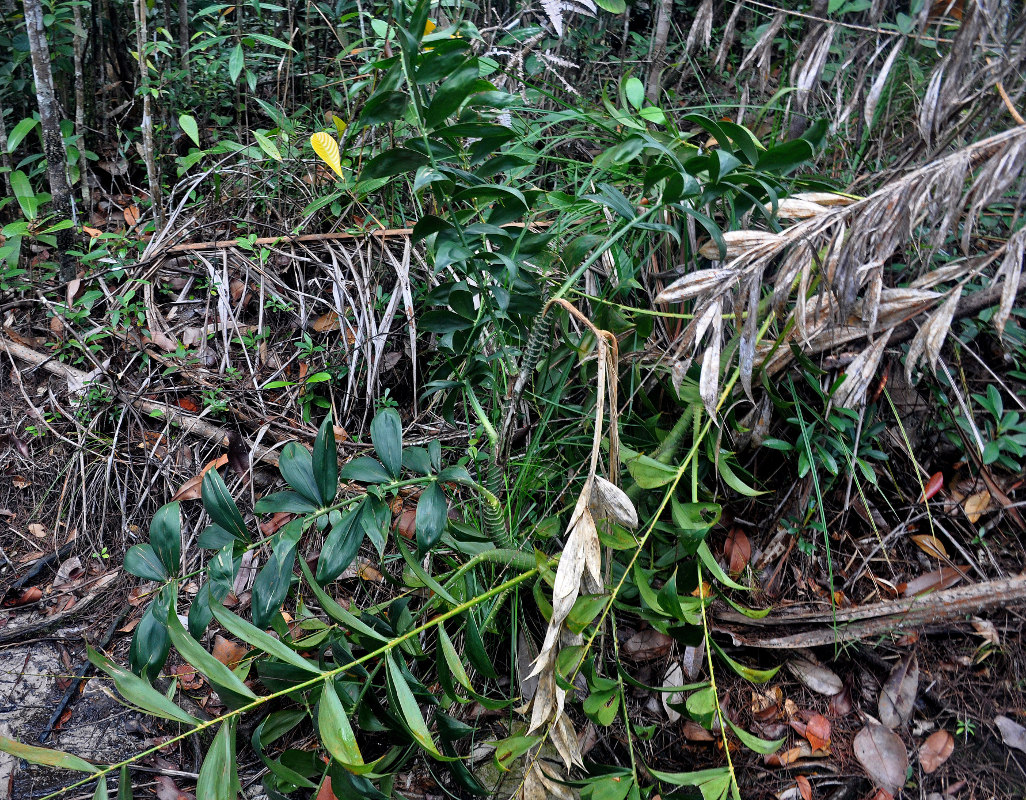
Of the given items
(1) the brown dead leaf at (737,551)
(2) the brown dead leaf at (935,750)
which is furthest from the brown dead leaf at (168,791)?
(2) the brown dead leaf at (935,750)

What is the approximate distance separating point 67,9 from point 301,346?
1.54m

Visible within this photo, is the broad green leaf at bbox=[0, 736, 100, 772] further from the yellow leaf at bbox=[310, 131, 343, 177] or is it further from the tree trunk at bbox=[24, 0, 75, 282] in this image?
the tree trunk at bbox=[24, 0, 75, 282]

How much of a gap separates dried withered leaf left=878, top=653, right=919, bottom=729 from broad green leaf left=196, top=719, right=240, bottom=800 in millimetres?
1311

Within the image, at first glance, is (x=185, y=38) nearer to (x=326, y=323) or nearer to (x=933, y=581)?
(x=326, y=323)

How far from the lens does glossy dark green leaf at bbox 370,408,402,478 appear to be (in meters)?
1.20

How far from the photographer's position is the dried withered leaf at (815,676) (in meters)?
1.53

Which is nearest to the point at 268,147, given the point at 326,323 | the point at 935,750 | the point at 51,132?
the point at 326,323

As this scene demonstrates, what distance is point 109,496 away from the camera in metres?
1.90

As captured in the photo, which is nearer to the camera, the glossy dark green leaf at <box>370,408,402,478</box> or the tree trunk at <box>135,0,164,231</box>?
the glossy dark green leaf at <box>370,408,402,478</box>

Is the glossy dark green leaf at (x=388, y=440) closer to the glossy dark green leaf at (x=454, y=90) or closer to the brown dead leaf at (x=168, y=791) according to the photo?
the glossy dark green leaf at (x=454, y=90)

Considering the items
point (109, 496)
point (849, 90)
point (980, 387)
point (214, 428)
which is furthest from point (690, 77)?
point (109, 496)

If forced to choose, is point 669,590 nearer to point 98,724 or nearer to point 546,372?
point 546,372

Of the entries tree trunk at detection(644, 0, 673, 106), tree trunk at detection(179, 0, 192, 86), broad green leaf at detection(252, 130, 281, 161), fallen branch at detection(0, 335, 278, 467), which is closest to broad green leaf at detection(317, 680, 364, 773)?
fallen branch at detection(0, 335, 278, 467)

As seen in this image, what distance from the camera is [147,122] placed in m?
2.21
